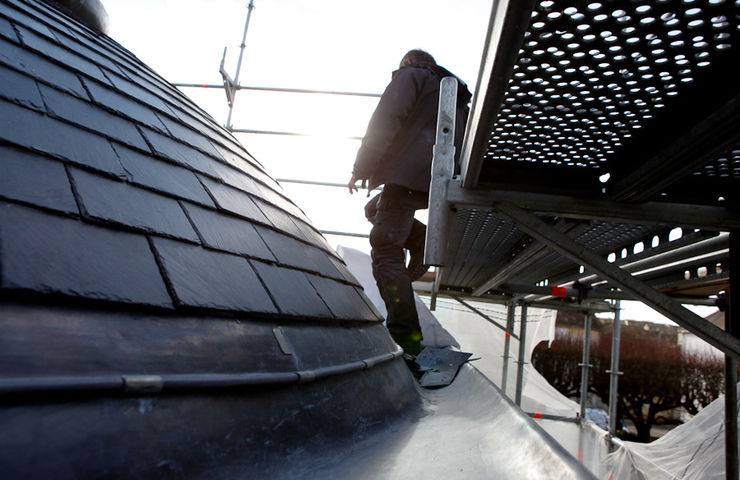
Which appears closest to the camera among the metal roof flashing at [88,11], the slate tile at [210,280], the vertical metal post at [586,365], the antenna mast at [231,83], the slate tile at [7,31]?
the slate tile at [210,280]

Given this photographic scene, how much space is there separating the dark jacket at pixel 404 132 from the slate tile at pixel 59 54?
4.33 feet

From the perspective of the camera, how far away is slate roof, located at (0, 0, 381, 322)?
69 cm

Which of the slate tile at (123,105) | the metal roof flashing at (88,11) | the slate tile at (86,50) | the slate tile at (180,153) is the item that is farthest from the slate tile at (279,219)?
the metal roof flashing at (88,11)

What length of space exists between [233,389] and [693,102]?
1.33 meters

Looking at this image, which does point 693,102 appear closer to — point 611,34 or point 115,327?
point 611,34

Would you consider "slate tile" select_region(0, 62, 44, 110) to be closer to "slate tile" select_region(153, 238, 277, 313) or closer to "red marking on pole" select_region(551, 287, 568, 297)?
"slate tile" select_region(153, 238, 277, 313)

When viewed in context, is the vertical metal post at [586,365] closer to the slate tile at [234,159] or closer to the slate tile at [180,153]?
the slate tile at [234,159]

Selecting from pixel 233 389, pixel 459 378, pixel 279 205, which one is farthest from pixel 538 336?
pixel 233 389

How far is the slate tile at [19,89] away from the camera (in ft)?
3.09

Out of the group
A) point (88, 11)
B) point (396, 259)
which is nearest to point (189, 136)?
point (396, 259)

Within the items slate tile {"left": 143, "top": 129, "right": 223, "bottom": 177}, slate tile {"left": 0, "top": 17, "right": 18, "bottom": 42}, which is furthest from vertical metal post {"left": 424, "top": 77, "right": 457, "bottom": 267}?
slate tile {"left": 0, "top": 17, "right": 18, "bottom": 42}

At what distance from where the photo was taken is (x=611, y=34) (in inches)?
38.2

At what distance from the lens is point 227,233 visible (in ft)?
3.59

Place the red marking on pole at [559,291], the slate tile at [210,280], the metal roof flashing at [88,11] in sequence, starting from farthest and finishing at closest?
1. the red marking on pole at [559,291]
2. the metal roof flashing at [88,11]
3. the slate tile at [210,280]
